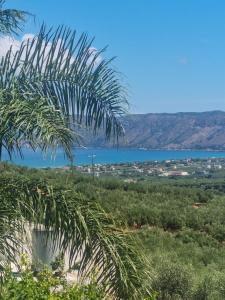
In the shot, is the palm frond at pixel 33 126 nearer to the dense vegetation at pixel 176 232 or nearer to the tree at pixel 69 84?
the tree at pixel 69 84

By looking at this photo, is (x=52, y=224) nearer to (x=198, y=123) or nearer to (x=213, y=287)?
(x=213, y=287)

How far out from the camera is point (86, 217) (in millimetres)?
3828

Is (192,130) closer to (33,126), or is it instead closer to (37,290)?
(37,290)

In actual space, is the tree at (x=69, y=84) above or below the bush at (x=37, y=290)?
above

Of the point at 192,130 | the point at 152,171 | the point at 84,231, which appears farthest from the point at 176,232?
the point at 192,130

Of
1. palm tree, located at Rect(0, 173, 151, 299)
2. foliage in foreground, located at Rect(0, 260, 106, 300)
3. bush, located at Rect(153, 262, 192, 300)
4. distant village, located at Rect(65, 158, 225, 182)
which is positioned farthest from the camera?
distant village, located at Rect(65, 158, 225, 182)

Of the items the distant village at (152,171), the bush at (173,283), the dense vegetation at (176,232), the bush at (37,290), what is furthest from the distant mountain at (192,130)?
the bush at (37,290)

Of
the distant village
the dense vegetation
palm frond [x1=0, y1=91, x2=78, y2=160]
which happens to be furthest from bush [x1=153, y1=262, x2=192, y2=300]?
the distant village

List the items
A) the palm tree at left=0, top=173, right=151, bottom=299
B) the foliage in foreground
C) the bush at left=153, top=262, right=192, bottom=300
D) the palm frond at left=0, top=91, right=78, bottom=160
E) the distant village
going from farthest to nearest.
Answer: the distant village, the bush at left=153, top=262, right=192, bottom=300, the foliage in foreground, the palm tree at left=0, top=173, right=151, bottom=299, the palm frond at left=0, top=91, right=78, bottom=160

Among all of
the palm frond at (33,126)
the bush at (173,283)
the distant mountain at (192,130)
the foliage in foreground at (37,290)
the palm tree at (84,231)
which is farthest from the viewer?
the distant mountain at (192,130)

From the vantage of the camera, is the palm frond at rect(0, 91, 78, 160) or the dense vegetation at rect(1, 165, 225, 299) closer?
the palm frond at rect(0, 91, 78, 160)

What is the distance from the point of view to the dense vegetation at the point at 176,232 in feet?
28.4

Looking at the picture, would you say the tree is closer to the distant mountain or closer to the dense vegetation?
the dense vegetation

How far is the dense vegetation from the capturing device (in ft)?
28.4
